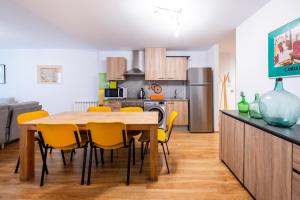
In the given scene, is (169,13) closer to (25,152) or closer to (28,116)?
(28,116)

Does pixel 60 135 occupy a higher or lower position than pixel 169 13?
lower

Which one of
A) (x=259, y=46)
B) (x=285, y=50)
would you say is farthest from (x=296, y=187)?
(x=259, y=46)

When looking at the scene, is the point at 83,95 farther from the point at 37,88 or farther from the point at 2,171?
the point at 2,171

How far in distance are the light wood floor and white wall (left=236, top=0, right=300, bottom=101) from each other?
1.24 meters

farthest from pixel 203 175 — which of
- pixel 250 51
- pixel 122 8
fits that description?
pixel 122 8

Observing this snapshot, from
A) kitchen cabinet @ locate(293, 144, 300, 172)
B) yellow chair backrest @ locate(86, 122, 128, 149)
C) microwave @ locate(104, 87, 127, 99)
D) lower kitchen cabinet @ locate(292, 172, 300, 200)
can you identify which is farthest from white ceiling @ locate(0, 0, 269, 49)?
lower kitchen cabinet @ locate(292, 172, 300, 200)

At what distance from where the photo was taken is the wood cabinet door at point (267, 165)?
133 cm

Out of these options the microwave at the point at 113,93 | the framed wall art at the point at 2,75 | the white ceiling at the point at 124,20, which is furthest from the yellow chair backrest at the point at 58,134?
the framed wall art at the point at 2,75

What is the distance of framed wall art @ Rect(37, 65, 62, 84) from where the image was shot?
5484 mm

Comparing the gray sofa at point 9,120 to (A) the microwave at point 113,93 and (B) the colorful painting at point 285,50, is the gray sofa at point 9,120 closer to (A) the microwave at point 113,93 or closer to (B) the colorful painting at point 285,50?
(A) the microwave at point 113,93

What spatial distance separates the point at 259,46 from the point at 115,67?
3459 mm

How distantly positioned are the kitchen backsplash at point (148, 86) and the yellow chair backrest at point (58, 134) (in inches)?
135

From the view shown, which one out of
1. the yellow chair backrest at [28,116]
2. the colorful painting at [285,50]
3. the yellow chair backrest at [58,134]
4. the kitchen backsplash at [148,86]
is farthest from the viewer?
the kitchen backsplash at [148,86]

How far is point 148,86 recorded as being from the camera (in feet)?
18.0
